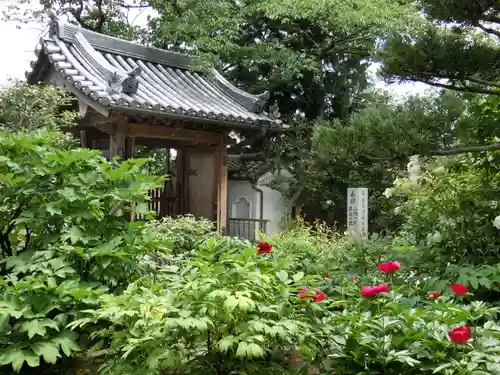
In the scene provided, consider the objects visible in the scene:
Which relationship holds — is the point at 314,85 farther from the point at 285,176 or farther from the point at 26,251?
the point at 26,251

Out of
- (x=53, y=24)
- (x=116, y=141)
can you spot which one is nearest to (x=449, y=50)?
(x=116, y=141)

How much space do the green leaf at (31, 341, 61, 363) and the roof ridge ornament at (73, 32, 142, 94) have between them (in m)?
5.55

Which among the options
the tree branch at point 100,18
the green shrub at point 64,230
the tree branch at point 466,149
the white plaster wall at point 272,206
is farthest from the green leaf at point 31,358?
the tree branch at point 100,18

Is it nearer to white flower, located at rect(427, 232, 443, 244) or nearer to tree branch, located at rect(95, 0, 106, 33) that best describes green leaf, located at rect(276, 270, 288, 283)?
white flower, located at rect(427, 232, 443, 244)

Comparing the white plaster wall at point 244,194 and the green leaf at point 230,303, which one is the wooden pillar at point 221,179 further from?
the green leaf at point 230,303

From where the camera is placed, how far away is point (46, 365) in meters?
3.16

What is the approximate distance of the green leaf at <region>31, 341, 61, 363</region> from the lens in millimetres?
2668

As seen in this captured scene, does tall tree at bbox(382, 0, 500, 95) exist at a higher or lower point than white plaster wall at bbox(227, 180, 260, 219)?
higher

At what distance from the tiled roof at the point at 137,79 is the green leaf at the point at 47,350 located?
5.28 m

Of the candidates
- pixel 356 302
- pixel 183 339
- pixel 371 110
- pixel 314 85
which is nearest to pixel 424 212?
pixel 371 110

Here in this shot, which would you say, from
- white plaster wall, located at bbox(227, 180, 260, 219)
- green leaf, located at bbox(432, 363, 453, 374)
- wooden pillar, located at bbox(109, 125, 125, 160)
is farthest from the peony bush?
white plaster wall, located at bbox(227, 180, 260, 219)

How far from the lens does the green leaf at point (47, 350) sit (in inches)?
105

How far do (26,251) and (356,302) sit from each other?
2022 millimetres

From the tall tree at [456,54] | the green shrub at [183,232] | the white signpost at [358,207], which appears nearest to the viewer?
the tall tree at [456,54]
